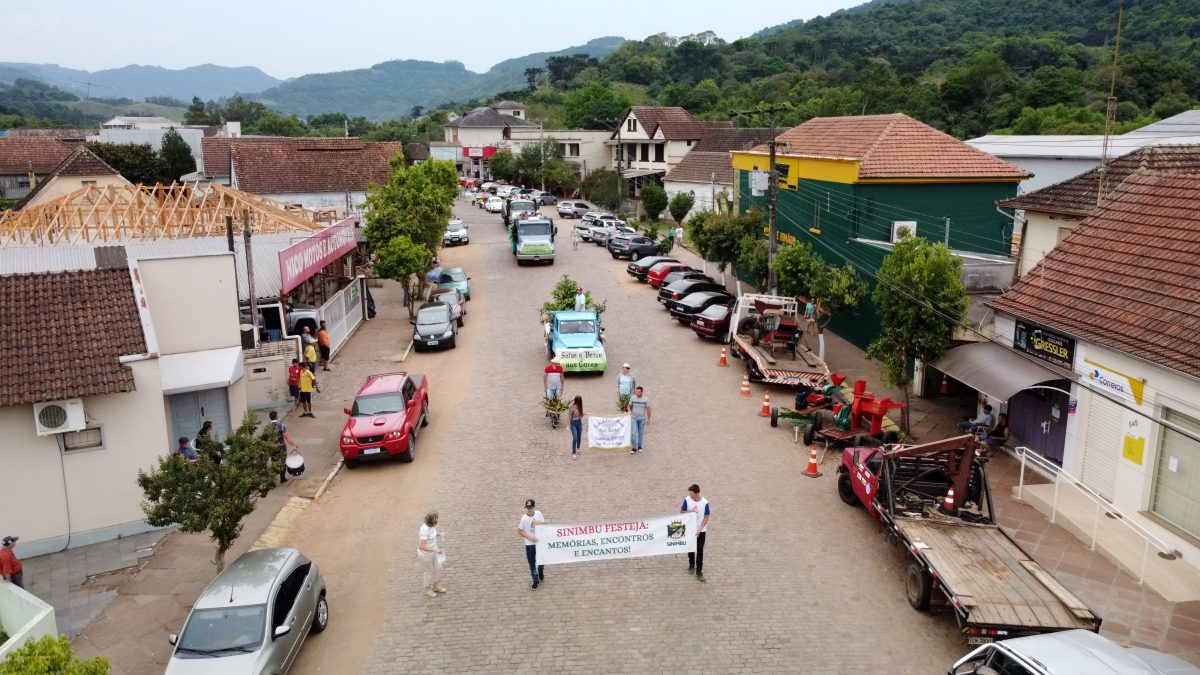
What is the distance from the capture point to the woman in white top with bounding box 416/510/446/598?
12.3 meters

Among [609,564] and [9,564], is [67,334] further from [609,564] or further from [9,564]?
[609,564]

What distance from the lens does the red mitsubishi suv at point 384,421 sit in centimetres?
1738

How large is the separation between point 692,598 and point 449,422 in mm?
9952

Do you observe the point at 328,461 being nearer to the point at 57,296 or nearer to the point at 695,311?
the point at 57,296

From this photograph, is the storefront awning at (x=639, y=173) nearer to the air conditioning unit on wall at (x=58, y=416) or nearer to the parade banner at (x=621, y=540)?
the air conditioning unit on wall at (x=58, y=416)

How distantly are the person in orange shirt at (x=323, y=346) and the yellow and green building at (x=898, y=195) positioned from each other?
15.1 metres

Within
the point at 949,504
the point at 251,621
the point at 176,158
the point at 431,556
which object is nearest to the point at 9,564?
the point at 251,621

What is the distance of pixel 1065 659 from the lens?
342 inches

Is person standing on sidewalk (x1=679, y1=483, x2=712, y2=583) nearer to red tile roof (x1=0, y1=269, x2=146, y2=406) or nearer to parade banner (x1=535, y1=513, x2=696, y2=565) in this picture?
parade banner (x1=535, y1=513, x2=696, y2=565)

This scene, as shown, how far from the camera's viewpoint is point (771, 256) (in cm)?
2670

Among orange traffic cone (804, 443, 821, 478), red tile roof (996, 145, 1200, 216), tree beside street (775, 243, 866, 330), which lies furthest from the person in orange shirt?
red tile roof (996, 145, 1200, 216)

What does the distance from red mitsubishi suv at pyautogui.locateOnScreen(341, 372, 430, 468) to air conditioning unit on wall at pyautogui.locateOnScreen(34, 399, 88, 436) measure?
15.8ft

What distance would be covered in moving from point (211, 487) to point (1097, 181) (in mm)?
20984

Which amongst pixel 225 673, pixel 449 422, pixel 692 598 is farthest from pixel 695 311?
pixel 225 673
